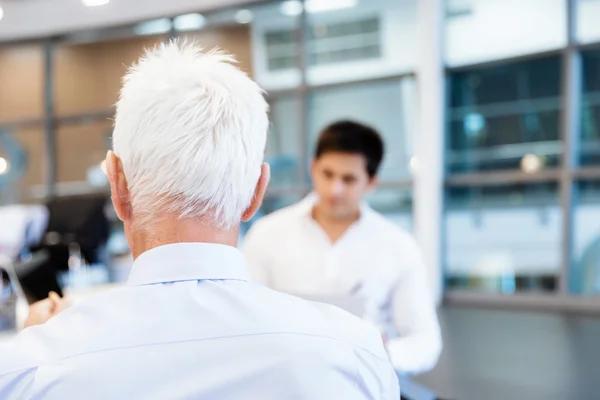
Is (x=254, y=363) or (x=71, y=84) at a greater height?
(x=71, y=84)

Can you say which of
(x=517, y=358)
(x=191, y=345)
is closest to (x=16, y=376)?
(x=191, y=345)

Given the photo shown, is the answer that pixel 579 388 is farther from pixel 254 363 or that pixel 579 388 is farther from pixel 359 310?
pixel 254 363

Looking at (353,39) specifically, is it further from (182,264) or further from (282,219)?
(182,264)

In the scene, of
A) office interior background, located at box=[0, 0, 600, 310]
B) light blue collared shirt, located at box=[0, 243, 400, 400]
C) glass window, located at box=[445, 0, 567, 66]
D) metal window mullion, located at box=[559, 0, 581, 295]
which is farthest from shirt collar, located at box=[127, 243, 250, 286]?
glass window, located at box=[445, 0, 567, 66]

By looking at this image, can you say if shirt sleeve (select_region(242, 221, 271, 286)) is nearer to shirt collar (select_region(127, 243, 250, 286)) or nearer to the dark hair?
the dark hair

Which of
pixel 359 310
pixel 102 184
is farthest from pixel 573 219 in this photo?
pixel 102 184

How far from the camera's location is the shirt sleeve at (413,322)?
1.61m

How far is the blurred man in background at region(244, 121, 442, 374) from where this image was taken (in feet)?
6.13

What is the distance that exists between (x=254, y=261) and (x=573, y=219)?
3776 millimetres

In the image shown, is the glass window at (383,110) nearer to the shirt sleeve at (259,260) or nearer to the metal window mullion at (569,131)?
the metal window mullion at (569,131)

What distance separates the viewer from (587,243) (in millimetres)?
4938

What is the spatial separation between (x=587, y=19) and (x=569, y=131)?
40.3 inches

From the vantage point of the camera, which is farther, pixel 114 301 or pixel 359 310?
pixel 359 310

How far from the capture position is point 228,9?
20.1 ft
